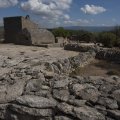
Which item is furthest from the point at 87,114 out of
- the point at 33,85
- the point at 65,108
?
the point at 33,85

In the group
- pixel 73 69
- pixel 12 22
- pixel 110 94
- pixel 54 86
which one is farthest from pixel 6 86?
pixel 12 22

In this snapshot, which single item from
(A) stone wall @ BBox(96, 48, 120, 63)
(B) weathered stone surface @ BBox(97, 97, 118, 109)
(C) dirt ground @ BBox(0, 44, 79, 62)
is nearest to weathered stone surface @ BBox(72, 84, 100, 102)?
(B) weathered stone surface @ BBox(97, 97, 118, 109)

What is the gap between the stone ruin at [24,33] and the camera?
34156 mm

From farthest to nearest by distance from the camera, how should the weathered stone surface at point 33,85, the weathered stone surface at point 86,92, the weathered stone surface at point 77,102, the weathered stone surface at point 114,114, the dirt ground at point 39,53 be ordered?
the dirt ground at point 39,53 < the weathered stone surface at point 33,85 < the weathered stone surface at point 86,92 < the weathered stone surface at point 77,102 < the weathered stone surface at point 114,114

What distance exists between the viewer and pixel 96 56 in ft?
70.1

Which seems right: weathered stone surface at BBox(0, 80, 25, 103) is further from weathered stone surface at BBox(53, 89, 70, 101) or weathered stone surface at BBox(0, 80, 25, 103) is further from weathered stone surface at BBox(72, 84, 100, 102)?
weathered stone surface at BBox(72, 84, 100, 102)

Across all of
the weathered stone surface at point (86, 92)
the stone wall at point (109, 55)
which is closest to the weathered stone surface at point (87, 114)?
the weathered stone surface at point (86, 92)

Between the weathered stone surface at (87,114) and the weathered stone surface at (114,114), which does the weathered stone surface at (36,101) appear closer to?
the weathered stone surface at (87,114)

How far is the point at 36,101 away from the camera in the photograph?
5.53 meters

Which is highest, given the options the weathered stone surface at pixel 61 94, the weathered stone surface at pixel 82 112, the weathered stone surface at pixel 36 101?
the weathered stone surface at pixel 61 94

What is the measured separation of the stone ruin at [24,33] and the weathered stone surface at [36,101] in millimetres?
27445

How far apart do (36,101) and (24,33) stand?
2993cm

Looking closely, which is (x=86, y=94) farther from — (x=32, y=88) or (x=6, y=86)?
(x=6, y=86)

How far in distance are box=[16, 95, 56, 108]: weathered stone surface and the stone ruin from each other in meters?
27.4
